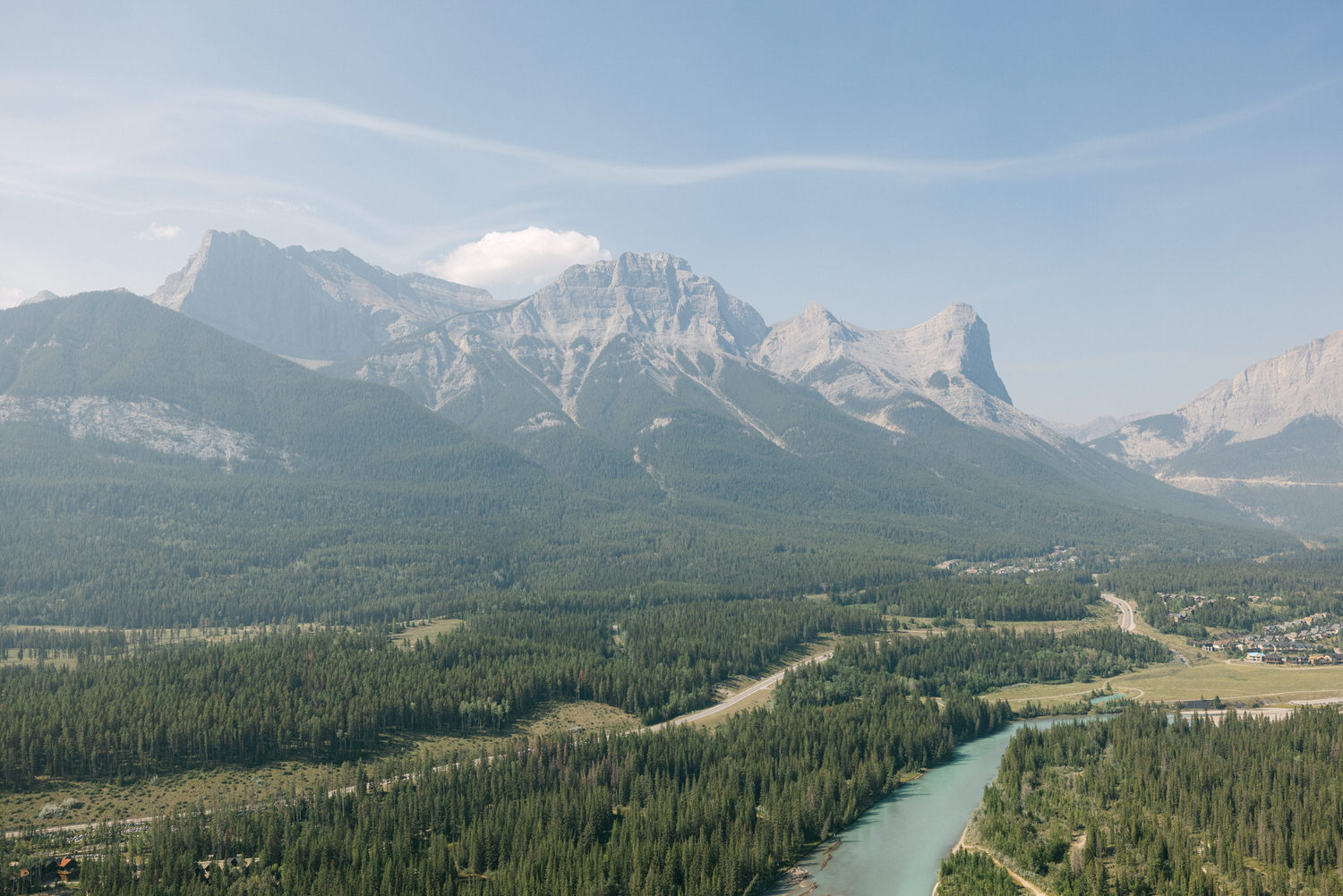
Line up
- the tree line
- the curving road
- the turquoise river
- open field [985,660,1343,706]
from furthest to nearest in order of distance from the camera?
open field [985,660,1343,706] < the curving road < the tree line < the turquoise river

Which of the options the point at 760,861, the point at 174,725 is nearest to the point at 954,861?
the point at 760,861

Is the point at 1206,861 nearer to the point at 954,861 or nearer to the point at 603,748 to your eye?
the point at 954,861

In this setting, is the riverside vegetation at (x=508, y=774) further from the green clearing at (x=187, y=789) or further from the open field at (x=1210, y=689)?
the open field at (x=1210, y=689)

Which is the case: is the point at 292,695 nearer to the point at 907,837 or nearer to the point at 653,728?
the point at 653,728

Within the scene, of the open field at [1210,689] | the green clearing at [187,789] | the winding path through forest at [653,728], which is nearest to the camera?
the winding path through forest at [653,728]

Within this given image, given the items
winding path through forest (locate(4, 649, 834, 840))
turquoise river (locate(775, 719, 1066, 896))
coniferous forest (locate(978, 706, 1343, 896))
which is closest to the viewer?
coniferous forest (locate(978, 706, 1343, 896))

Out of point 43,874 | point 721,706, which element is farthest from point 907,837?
point 43,874

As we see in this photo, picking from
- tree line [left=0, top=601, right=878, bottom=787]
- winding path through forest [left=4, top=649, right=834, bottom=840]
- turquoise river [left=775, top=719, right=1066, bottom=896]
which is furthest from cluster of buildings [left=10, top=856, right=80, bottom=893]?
turquoise river [left=775, top=719, right=1066, bottom=896]

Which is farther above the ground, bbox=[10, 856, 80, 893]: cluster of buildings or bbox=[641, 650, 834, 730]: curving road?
bbox=[10, 856, 80, 893]: cluster of buildings

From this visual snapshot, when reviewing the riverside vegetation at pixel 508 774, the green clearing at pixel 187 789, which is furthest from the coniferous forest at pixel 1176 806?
the green clearing at pixel 187 789

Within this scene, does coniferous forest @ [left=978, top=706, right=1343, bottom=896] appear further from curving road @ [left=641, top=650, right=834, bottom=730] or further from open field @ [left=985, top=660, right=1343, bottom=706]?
curving road @ [left=641, top=650, right=834, bottom=730]

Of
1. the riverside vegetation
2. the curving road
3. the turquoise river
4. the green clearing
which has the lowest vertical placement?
the turquoise river

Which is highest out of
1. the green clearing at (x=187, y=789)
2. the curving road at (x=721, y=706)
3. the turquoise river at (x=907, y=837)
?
Result: the green clearing at (x=187, y=789)
